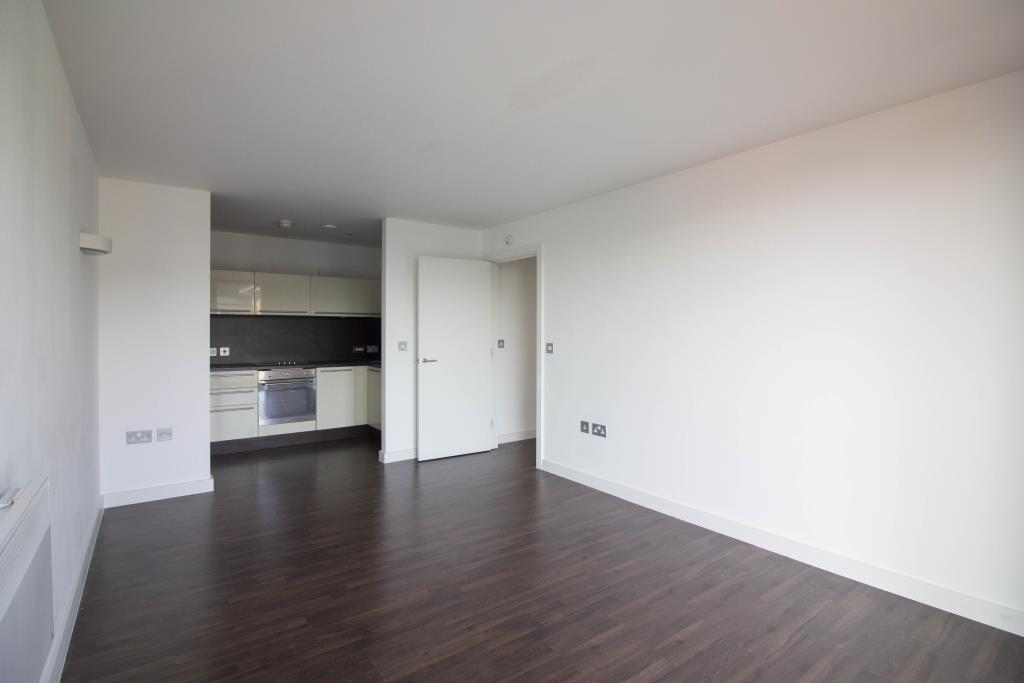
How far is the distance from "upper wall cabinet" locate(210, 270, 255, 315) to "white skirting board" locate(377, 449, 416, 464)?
2330 millimetres

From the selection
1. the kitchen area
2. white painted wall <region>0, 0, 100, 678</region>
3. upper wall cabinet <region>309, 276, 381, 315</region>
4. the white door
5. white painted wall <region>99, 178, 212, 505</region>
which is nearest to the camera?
white painted wall <region>0, 0, 100, 678</region>

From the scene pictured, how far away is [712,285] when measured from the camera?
3.33 m

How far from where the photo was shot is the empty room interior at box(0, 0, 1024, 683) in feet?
6.19

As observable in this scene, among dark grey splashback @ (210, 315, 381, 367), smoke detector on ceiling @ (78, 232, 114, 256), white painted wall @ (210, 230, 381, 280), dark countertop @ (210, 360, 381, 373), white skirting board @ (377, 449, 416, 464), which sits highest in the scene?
white painted wall @ (210, 230, 381, 280)

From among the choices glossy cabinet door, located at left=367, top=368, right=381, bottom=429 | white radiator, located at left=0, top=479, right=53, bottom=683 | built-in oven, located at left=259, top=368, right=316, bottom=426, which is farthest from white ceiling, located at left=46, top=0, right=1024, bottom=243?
glossy cabinet door, located at left=367, top=368, right=381, bottom=429

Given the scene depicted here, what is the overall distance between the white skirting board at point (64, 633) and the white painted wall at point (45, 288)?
0.06 ft

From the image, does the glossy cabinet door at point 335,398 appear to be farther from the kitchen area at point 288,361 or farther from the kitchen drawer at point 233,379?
the kitchen drawer at point 233,379

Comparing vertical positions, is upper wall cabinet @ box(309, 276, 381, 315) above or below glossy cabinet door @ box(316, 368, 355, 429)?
above

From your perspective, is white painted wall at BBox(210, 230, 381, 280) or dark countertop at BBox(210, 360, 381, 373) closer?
dark countertop at BBox(210, 360, 381, 373)

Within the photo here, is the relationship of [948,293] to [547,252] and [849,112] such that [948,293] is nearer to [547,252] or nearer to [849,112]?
[849,112]

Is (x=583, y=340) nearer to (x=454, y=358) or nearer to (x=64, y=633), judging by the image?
(x=454, y=358)

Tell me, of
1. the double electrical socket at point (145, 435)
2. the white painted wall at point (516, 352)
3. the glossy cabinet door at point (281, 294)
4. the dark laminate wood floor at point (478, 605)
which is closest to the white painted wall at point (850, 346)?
the dark laminate wood floor at point (478, 605)

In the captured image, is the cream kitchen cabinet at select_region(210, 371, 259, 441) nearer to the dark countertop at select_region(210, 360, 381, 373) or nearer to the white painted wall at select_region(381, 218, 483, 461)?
the dark countertop at select_region(210, 360, 381, 373)

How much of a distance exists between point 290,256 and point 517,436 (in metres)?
3.72
